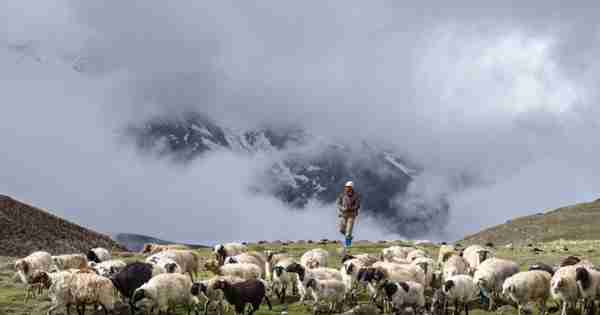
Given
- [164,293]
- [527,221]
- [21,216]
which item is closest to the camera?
[164,293]

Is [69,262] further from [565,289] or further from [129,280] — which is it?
[565,289]

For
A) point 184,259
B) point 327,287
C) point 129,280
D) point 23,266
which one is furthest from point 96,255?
point 327,287

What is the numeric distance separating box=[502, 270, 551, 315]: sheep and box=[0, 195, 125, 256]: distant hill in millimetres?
30787

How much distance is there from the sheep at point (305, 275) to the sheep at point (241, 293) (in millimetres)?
1963

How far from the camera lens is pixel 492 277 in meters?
21.1

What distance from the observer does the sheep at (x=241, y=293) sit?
1919cm

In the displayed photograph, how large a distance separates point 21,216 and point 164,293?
102 ft

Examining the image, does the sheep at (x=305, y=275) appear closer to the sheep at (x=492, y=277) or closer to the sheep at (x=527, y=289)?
the sheep at (x=492, y=277)

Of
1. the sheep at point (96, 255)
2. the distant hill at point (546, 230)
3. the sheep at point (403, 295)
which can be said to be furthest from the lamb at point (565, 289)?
the distant hill at point (546, 230)

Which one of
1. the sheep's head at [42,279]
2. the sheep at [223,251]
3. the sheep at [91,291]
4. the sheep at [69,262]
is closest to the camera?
the sheep at [91,291]

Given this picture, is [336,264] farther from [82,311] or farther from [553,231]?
[553,231]

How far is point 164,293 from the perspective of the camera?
19.0 m

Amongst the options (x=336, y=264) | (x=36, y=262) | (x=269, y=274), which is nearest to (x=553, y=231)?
(x=336, y=264)

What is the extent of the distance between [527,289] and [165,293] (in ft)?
35.0
